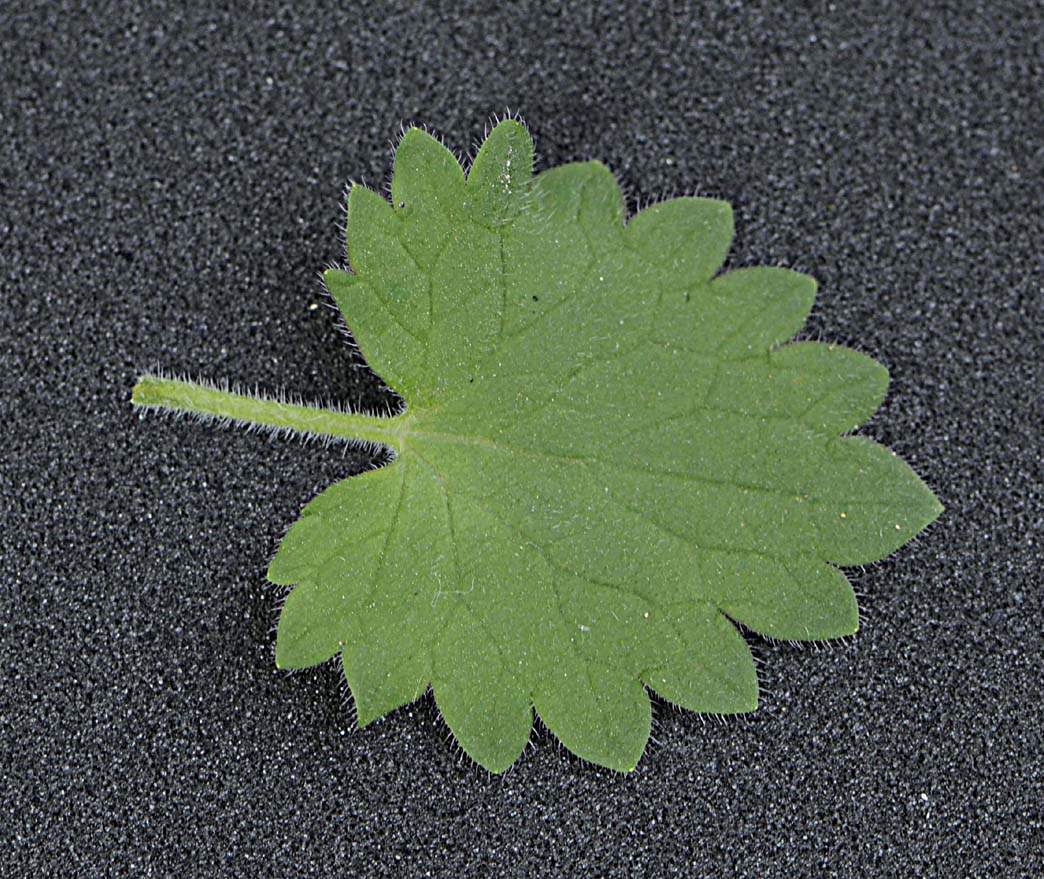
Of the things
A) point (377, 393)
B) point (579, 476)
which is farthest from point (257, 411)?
point (579, 476)

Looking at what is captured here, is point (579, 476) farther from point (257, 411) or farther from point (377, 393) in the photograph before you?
point (257, 411)

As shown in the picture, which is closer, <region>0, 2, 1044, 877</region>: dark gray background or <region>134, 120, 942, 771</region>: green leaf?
<region>134, 120, 942, 771</region>: green leaf

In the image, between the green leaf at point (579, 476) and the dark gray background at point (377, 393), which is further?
the dark gray background at point (377, 393)
